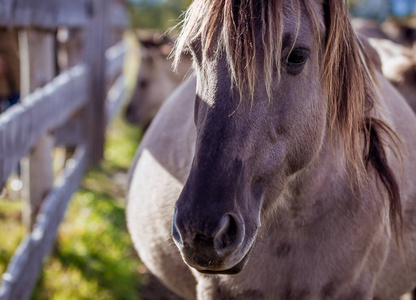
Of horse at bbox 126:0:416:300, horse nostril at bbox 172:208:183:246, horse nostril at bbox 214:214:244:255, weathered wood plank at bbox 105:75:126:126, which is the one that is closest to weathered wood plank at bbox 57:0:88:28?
weathered wood plank at bbox 105:75:126:126

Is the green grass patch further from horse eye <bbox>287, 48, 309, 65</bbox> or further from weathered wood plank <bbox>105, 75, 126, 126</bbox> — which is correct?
horse eye <bbox>287, 48, 309, 65</bbox>

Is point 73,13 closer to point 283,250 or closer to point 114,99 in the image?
point 283,250

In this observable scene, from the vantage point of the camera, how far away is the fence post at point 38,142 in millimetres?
3680

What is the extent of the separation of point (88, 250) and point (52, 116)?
1.12 meters

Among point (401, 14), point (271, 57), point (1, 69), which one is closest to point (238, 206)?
point (271, 57)

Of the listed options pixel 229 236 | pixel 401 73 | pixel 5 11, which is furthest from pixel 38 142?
pixel 401 73

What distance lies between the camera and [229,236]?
1.54 meters

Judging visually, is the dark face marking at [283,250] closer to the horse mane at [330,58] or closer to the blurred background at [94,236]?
the horse mane at [330,58]

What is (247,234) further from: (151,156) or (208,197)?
(151,156)

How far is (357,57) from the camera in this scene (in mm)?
1954

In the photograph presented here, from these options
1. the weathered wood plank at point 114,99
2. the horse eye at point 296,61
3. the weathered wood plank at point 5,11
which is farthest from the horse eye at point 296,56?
the weathered wood plank at point 114,99

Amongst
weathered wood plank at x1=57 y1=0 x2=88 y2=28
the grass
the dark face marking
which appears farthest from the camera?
weathered wood plank at x1=57 y1=0 x2=88 y2=28

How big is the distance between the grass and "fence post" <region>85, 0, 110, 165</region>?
59cm

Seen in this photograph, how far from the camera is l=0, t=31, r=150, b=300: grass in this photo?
3.59 meters
